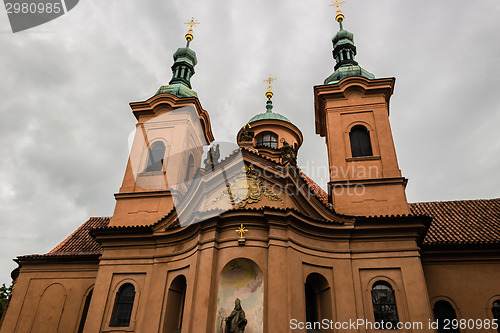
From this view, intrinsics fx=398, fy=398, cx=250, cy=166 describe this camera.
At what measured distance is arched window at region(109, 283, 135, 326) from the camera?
45.5 feet

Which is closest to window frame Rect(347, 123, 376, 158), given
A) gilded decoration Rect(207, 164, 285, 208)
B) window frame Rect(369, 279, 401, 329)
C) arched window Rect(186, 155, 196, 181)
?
gilded decoration Rect(207, 164, 285, 208)

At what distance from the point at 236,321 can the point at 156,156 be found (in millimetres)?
8920

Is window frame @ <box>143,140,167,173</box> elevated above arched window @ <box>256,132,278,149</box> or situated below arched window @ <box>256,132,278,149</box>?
below

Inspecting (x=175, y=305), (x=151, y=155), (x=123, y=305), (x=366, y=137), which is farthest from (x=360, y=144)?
(x=123, y=305)

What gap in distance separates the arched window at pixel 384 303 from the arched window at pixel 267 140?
1193 cm

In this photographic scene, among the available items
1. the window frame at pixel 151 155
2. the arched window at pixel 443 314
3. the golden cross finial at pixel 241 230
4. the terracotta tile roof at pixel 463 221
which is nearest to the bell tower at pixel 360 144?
the terracotta tile roof at pixel 463 221

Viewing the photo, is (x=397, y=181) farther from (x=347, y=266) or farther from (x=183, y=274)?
(x=183, y=274)

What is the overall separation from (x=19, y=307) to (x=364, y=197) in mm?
Answer: 15250

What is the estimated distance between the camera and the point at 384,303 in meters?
12.6

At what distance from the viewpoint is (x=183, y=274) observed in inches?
532

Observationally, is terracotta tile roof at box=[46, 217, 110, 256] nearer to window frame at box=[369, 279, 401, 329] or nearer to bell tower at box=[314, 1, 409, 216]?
bell tower at box=[314, 1, 409, 216]

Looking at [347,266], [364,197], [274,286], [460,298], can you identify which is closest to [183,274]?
[274,286]

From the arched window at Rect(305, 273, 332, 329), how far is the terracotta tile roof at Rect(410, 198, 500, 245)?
15.8ft

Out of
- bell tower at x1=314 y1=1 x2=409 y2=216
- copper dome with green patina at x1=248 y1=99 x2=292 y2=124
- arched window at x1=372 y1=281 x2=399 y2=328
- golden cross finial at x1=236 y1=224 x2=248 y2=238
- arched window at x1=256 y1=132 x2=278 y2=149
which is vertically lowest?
arched window at x1=372 y1=281 x2=399 y2=328
